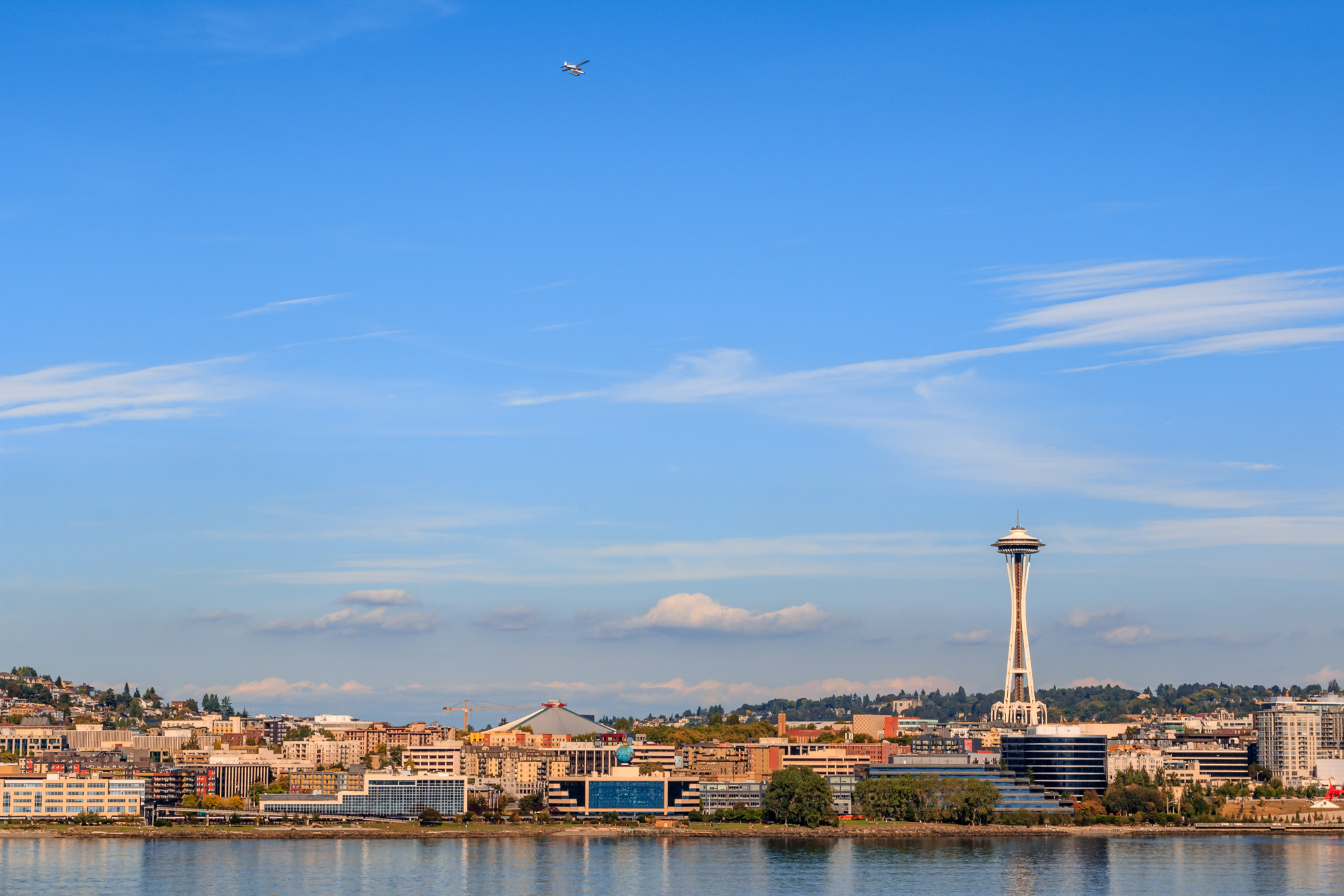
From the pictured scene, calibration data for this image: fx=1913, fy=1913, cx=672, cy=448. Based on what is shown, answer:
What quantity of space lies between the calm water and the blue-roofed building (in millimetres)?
10351

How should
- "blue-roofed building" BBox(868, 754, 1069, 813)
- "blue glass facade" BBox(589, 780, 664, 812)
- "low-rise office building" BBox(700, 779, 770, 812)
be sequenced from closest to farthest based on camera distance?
"blue glass facade" BBox(589, 780, 664, 812), "low-rise office building" BBox(700, 779, 770, 812), "blue-roofed building" BBox(868, 754, 1069, 813)

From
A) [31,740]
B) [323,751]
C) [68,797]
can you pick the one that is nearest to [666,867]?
[68,797]

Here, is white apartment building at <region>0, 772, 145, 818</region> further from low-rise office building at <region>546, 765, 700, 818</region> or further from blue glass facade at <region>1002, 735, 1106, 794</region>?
blue glass facade at <region>1002, 735, 1106, 794</region>

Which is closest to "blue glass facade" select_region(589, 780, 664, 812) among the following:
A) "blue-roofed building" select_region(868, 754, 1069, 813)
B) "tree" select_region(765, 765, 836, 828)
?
"tree" select_region(765, 765, 836, 828)

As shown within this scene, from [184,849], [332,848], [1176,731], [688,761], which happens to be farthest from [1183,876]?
[1176,731]

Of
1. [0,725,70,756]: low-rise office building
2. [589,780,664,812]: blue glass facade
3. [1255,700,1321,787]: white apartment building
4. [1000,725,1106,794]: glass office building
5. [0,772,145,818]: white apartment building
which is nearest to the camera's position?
[0,772,145,818]: white apartment building

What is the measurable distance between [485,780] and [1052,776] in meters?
27.5

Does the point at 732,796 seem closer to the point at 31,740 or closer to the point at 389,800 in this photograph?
the point at 389,800

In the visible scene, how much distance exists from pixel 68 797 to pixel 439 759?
2469cm

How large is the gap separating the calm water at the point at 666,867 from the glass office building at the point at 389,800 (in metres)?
10.2

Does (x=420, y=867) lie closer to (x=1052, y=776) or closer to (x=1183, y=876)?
(x=1183, y=876)

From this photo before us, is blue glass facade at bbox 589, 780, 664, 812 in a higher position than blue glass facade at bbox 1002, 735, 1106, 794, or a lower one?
lower

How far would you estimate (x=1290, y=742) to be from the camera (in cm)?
11419

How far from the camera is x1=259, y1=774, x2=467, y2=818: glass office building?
274 ft
